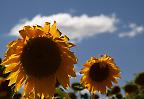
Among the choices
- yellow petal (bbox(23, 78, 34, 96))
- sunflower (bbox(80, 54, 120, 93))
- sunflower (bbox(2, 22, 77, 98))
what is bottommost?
yellow petal (bbox(23, 78, 34, 96))

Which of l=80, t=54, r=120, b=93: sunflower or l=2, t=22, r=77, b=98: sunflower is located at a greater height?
l=80, t=54, r=120, b=93: sunflower

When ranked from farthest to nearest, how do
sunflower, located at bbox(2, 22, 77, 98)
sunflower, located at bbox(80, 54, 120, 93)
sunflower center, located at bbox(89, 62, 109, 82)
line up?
sunflower center, located at bbox(89, 62, 109, 82)
sunflower, located at bbox(80, 54, 120, 93)
sunflower, located at bbox(2, 22, 77, 98)

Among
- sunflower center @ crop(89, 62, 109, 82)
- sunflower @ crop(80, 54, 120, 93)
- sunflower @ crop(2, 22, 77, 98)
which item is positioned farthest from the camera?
sunflower center @ crop(89, 62, 109, 82)

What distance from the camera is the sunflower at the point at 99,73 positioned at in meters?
12.1

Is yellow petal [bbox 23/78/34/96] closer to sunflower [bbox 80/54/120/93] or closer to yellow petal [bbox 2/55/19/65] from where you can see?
yellow petal [bbox 2/55/19/65]

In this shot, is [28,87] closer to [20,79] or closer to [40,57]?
[20,79]

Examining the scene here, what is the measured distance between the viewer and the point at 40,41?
663cm

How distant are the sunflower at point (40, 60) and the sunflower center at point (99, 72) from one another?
559 cm

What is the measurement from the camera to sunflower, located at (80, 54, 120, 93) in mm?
12055

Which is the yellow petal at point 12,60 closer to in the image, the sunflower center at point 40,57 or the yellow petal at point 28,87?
the sunflower center at point 40,57

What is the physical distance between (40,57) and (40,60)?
0.05 metres

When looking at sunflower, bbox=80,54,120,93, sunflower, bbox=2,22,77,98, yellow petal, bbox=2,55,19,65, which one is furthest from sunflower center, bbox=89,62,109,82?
yellow petal, bbox=2,55,19,65

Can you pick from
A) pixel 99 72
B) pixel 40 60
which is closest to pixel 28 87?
pixel 40 60

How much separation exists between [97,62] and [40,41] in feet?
19.8
